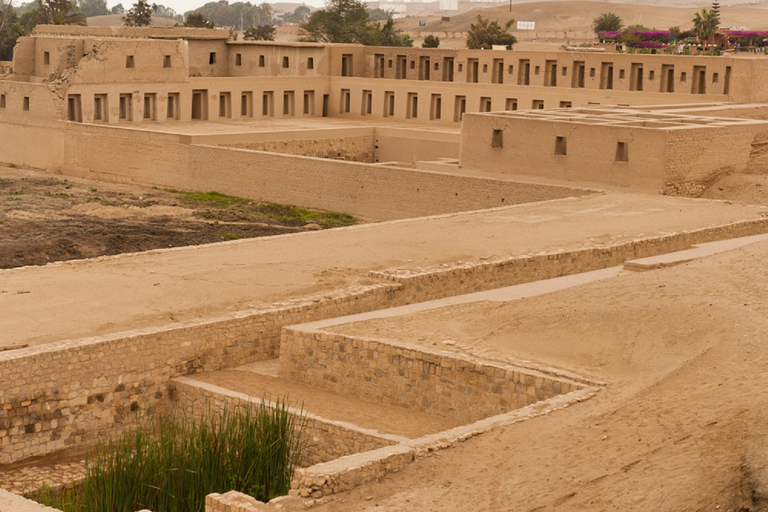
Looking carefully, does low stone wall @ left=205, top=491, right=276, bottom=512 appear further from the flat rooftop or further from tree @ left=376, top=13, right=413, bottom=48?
tree @ left=376, top=13, right=413, bottom=48

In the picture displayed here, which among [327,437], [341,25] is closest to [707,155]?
[327,437]

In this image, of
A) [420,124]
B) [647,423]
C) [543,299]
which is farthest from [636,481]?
[420,124]

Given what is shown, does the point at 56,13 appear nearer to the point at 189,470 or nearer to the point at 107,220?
the point at 107,220

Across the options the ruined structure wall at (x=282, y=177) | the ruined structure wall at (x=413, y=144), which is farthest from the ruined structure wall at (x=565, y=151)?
the ruined structure wall at (x=413, y=144)

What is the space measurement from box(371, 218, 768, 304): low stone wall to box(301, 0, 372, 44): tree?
4777cm

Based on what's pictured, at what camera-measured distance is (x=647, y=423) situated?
8.27m

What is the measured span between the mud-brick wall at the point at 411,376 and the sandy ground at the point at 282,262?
4.77ft

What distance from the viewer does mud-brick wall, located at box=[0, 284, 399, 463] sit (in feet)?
35.0

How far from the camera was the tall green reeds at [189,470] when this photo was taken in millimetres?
8703

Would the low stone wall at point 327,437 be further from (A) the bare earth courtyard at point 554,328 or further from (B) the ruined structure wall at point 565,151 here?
(B) the ruined structure wall at point 565,151

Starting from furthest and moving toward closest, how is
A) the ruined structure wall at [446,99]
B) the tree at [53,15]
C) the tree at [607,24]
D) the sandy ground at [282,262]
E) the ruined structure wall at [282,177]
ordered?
the tree at [607,24] → the tree at [53,15] → the ruined structure wall at [446,99] → the ruined structure wall at [282,177] → the sandy ground at [282,262]

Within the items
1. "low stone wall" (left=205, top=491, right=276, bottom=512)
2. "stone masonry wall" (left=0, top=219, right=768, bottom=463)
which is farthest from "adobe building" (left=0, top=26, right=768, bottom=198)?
"low stone wall" (left=205, top=491, right=276, bottom=512)

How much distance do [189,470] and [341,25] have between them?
58000mm

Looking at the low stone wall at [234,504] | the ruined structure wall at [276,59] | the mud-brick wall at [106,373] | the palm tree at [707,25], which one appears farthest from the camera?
the palm tree at [707,25]
